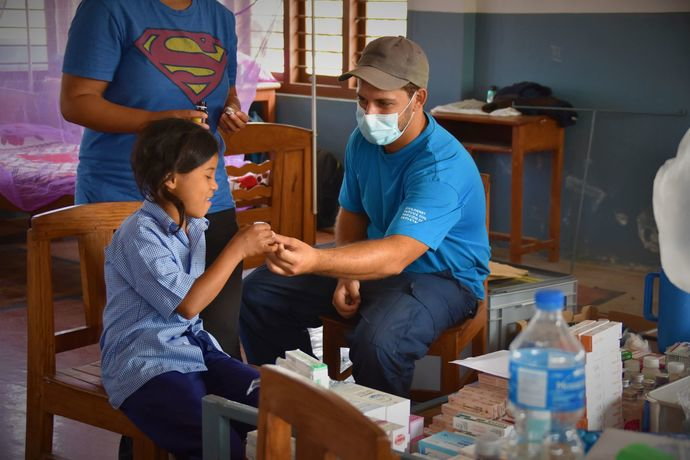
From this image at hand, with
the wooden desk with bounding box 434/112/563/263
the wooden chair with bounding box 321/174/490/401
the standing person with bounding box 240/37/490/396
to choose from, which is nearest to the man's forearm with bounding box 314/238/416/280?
the standing person with bounding box 240/37/490/396

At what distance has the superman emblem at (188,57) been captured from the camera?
2.59m

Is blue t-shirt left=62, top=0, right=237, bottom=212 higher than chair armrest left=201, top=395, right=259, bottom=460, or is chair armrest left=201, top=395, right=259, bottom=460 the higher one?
blue t-shirt left=62, top=0, right=237, bottom=212

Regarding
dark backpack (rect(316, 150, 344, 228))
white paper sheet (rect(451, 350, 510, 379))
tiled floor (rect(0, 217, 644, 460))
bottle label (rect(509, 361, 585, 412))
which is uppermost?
bottle label (rect(509, 361, 585, 412))

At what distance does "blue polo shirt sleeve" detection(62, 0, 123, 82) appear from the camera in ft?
8.28

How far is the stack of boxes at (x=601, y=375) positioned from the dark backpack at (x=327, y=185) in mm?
4357

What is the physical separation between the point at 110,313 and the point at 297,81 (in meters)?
5.05

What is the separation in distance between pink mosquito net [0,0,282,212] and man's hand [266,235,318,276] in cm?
311

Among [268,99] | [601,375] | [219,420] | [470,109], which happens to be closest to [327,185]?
[268,99]

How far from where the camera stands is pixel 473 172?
2.68 m

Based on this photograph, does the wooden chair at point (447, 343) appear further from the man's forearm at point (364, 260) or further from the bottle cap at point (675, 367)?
the bottle cap at point (675, 367)

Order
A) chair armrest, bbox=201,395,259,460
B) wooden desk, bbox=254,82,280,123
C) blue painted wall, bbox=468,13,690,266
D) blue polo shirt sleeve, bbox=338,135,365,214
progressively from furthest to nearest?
1. wooden desk, bbox=254,82,280,123
2. blue painted wall, bbox=468,13,690,266
3. blue polo shirt sleeve, bbox=338,135,365,214
4. chair armrest, bbox=201,395,259,460

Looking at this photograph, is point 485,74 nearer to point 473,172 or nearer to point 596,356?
point 473,172

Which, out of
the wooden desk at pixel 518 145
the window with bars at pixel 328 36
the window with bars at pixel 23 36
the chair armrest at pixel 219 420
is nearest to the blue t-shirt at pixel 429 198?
the chair armrest at pixel 219 420

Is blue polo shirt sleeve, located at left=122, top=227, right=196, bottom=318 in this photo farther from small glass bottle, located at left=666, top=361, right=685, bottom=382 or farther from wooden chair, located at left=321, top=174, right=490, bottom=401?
small glass bottle, located at left=666, top=361, right=685, bottom=382
